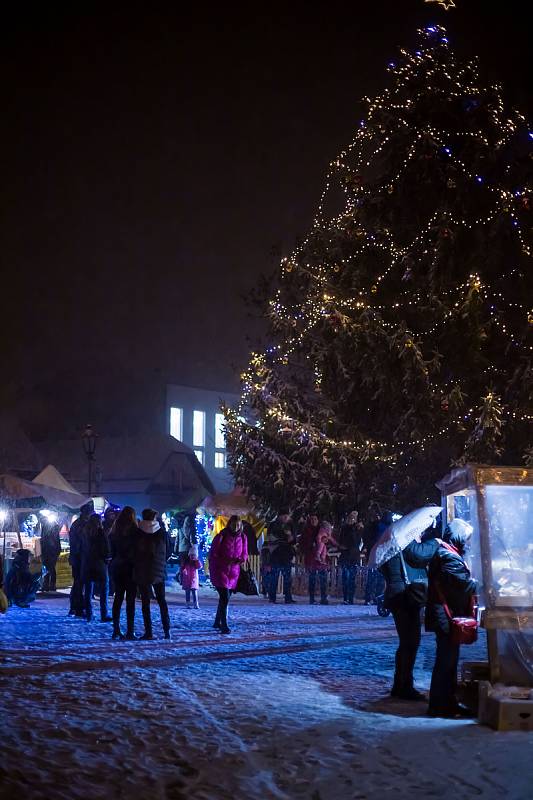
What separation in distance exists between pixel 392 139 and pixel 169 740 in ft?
58.8

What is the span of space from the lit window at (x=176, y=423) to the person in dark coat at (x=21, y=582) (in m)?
50.9

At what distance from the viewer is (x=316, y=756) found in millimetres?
6613

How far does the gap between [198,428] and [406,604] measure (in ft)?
212

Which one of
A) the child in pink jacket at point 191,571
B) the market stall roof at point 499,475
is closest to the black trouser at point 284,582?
the child in pink jacket at point 191,571

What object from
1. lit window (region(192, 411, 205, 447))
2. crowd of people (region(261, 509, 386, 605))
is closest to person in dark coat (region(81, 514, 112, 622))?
crowd of people (region(261, 509, 386, 605))

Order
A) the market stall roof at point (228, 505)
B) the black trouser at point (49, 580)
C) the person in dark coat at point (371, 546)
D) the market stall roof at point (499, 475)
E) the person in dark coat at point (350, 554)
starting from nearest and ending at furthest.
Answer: the market stall roof at point (499, 475)
the person in dark coat at point (371, 546)
the person in dark coat at point (350, 554)
the black trouser at point (49, 580)
the market stall roof at point (228, 505)

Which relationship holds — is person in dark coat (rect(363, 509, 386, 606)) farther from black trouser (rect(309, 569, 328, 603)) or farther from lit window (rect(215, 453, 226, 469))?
lit window (rect(215, 453, 226, 469))

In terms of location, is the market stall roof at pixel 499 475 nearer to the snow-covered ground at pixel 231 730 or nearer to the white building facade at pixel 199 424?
the snow-covered ground at pixel 231 730

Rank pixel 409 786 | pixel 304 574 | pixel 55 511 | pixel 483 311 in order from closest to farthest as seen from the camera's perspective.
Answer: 1. pixel 409 786
2. pixel 483 311
3. pixel 304 574
4. pixel 55 511

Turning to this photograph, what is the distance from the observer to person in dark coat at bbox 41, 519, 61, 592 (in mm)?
23172

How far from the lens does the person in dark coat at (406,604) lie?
29.6ft

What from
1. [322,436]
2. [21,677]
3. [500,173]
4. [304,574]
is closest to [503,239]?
[500,173]

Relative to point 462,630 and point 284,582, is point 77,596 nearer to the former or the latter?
point 284,582

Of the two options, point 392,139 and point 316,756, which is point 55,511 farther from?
point 316,756
